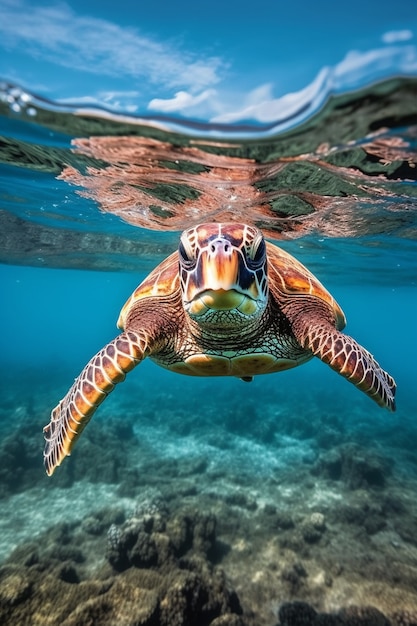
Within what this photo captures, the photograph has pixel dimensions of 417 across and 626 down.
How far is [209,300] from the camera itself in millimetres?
2779

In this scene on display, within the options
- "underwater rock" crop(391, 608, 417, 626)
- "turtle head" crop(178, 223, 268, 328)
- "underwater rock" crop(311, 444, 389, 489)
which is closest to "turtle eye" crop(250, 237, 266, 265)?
"turtle head" crop(178, 223, 268, 328)

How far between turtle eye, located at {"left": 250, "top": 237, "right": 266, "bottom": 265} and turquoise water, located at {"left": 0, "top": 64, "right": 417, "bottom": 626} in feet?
13.2

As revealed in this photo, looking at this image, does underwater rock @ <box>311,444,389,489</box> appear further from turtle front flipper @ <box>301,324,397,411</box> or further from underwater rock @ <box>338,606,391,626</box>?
turtle front flipper @ <box>301,324,397,411</box>

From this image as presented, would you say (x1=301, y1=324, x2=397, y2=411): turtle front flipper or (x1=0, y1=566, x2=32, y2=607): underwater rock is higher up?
(x1=301, y1=324, x2=397, y2=411): turtle front flipper

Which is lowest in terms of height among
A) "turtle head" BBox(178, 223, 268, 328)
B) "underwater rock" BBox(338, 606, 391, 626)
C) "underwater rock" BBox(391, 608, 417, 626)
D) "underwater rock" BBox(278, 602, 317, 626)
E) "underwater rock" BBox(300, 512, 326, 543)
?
"underwater rock" BBox(300, 512, 326, 543)

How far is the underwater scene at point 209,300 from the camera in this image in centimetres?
405

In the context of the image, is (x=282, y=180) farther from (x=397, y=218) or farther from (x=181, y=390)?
(x=181, y=390)

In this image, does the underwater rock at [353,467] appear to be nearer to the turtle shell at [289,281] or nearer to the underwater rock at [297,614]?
the underwater rock at [297,614]

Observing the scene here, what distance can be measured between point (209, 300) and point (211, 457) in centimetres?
1204

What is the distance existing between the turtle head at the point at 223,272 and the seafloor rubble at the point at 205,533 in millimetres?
4400

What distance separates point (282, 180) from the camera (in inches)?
353

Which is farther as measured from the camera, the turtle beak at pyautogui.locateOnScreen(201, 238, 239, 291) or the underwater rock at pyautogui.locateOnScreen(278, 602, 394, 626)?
the underwater rock at pyautogui.locateOnScreen(278, 602, 394, 626)

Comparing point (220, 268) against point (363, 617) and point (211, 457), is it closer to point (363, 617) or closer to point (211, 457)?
point (363, 617)

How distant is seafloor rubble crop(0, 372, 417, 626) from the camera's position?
5.21 m
